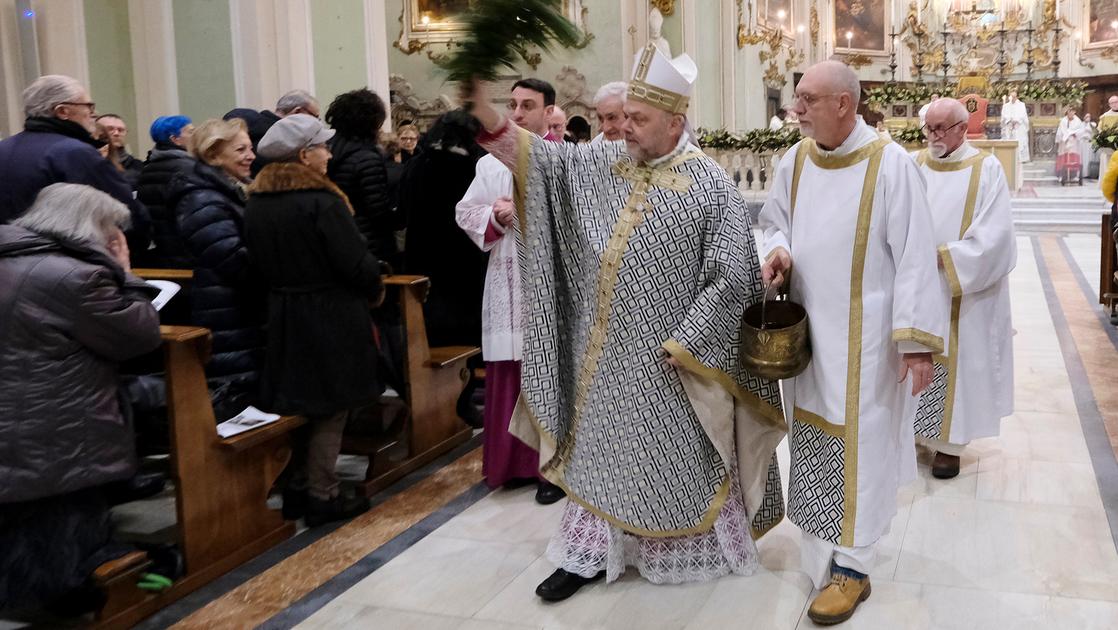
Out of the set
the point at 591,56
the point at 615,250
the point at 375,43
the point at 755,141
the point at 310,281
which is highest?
the point at 591,56

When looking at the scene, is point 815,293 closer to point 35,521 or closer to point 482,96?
point 482,96

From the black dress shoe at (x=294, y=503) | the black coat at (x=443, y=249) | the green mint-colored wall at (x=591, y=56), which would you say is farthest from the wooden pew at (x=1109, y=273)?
the green mint-colored wall at (x=591, y=56)

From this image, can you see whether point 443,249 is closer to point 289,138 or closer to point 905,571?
point 289,138

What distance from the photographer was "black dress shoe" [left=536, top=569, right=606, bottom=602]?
3568mm

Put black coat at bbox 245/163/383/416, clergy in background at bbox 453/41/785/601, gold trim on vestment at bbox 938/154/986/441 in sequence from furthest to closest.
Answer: gold trim on vestment at bbox 938/154/986/441 < black coat at bbox 245/163/383/416 < clergy in background at bbox 453/41/785/601

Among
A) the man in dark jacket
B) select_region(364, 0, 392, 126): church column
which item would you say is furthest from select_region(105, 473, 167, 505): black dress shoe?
select_region(364, 0, 392, 126): church column

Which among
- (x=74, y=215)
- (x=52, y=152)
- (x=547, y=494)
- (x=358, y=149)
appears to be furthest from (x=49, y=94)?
(x=547, y=494)

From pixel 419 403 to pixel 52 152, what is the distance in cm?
192

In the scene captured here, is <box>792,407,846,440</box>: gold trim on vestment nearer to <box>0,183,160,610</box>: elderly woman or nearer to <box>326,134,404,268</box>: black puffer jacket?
<box>0,183,160,610</box>: elderly woman

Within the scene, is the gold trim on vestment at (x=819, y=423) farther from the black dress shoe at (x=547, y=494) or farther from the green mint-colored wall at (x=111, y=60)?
the green mint-colored wall at (x=111, y=60)

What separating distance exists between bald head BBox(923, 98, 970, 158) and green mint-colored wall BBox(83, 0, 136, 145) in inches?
259

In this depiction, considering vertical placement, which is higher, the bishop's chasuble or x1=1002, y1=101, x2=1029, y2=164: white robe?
x1=1002, y1=101, x2=1029, y2=164: white robe

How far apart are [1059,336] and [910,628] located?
Result: 5282mm

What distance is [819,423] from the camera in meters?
3.38
